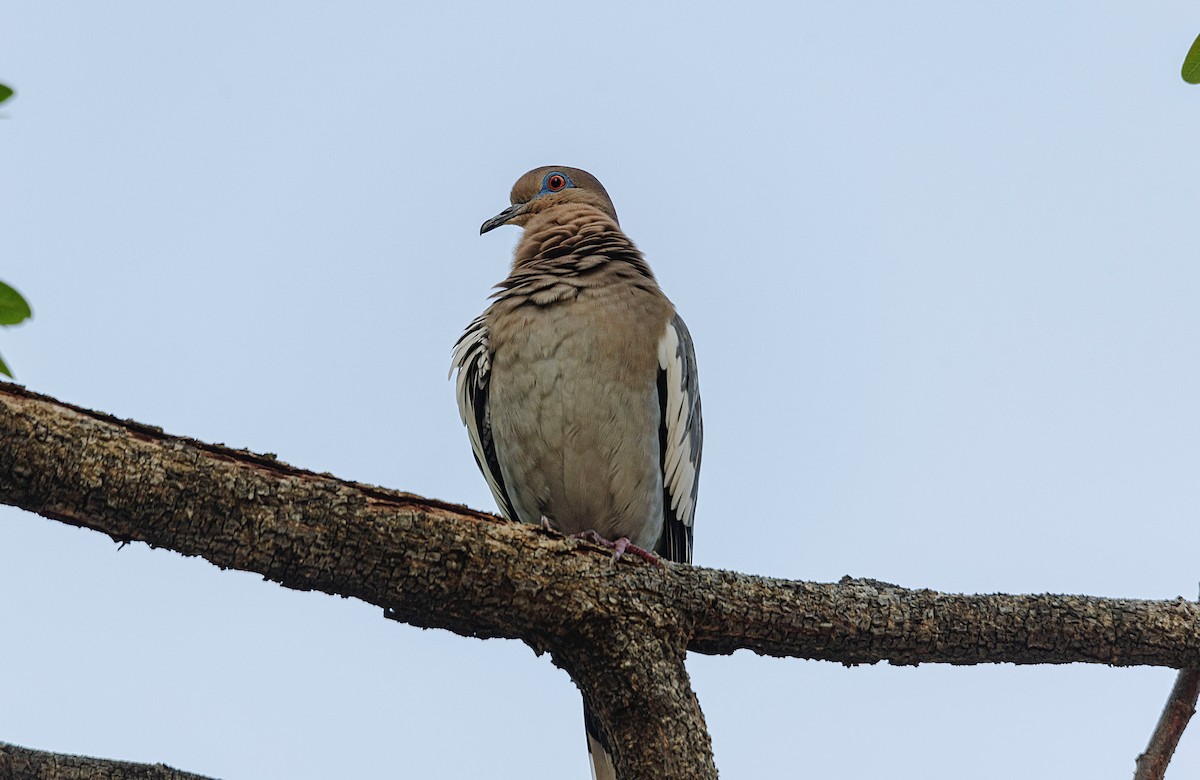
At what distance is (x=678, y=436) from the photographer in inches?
213

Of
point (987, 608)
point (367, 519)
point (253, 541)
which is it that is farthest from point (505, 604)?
point (987, 608)

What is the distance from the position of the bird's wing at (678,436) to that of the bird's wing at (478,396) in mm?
762

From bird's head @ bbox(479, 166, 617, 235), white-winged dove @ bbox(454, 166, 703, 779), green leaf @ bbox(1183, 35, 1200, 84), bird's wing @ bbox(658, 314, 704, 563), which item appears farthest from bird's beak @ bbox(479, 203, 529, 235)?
green leaf @ bbox(1183, 35, 1200, 84)

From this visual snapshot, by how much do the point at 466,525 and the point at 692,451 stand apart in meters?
2.66

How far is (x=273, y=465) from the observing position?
2988mm

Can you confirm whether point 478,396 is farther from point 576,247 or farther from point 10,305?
point 10,305

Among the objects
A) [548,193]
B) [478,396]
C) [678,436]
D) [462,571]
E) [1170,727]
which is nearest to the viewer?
[462,571]

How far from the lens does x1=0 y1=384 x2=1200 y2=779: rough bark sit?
9.20 ft

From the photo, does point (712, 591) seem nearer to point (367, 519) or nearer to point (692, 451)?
point (367, 519)

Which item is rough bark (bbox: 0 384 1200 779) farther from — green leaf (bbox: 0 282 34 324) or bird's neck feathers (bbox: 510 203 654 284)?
bird's neck feathers (bbox: 510 203 654 284)

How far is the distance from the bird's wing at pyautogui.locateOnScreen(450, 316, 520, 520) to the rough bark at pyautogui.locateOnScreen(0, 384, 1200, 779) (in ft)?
7.36

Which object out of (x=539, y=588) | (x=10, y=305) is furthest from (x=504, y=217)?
(x=10, y=305)

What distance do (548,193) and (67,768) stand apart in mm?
4302

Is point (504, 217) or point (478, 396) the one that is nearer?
point (478, 396)
